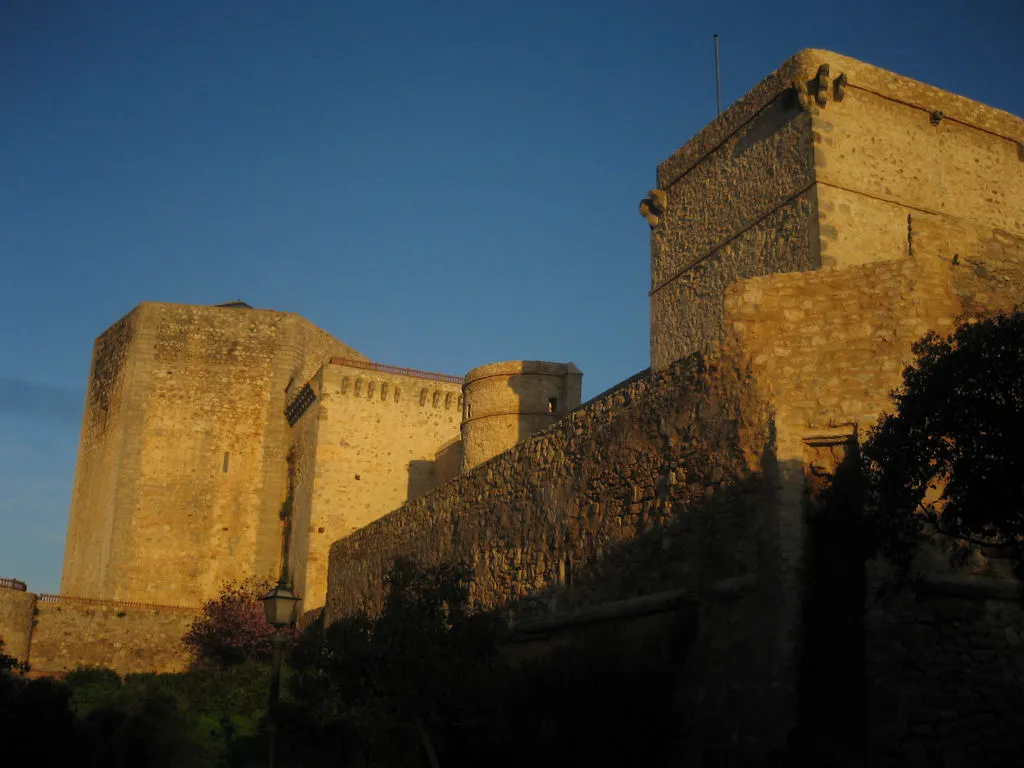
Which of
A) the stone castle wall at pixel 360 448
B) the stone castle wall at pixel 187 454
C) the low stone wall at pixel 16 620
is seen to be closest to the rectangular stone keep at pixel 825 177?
the stone castle wall at pixel 360 448

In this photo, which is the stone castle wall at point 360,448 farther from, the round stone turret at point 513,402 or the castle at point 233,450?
the round stone turret at point 513,402

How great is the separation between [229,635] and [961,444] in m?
23.5

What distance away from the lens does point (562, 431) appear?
Result: 543 inches

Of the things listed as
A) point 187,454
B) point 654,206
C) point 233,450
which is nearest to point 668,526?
point 654,206

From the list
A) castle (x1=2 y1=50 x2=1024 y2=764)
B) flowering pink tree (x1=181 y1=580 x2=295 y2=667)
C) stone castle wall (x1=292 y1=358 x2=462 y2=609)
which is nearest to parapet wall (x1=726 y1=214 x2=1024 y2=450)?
castle (x1=2 y1=50 x2=1024 y2=764)

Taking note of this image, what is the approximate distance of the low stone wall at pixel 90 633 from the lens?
26.3m

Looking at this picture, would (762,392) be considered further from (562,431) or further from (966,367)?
(562,431)

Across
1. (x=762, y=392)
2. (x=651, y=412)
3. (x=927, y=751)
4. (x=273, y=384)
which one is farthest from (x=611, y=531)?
(x=273, y=384)

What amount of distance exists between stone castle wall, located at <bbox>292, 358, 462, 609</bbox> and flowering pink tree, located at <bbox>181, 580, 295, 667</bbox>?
1.62 m

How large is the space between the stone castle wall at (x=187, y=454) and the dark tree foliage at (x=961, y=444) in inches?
975

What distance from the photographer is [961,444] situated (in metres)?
7.73

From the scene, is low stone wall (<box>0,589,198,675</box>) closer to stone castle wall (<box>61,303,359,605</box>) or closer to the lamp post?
stone castle wall (<box>61,303,359,605</box>)

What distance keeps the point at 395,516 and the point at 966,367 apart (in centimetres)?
1294

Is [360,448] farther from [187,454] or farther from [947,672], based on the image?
[947,672]
